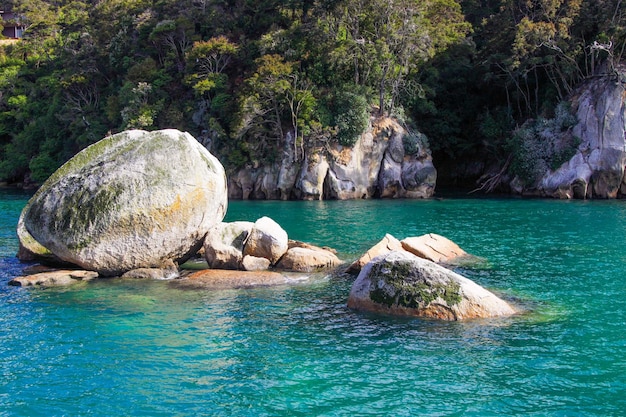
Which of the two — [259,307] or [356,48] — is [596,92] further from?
[259,307]

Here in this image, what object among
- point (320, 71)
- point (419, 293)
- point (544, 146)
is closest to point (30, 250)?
point (419, 293)

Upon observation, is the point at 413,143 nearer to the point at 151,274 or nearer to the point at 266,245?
the point at 266,245

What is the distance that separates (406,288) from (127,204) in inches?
438

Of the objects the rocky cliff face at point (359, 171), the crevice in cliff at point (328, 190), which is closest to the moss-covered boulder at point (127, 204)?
the rocky cliff face at point (359, 171)

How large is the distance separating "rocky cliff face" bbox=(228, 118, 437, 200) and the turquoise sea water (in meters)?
29.5

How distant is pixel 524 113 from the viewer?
186ft

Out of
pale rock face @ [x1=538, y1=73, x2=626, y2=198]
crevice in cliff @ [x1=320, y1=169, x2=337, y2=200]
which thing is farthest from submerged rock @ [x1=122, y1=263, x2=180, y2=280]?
pale rock face @ [x1=538, y1=73, x2=626, y2=198]

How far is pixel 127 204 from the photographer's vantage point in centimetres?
2153

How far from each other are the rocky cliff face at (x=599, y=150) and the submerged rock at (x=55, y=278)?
39.4 meters

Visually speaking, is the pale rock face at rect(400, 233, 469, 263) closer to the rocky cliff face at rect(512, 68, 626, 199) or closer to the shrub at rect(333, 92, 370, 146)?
the rocky cliff face at rect(512, 68, 626, 199)

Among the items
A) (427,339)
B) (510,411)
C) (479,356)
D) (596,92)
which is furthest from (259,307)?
(596,92)

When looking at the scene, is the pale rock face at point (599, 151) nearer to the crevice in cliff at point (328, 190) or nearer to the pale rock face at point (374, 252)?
the crevice in cliff at point (328, 190)

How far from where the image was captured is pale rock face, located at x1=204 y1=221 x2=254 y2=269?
76.5ft

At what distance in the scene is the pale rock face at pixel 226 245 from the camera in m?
23.3
